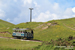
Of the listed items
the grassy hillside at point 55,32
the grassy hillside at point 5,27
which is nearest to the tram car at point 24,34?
the grassy hillside at point 55,32

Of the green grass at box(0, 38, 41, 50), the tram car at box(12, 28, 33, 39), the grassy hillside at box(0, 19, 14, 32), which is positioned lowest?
the green grass at box(0, 38, 41, 50)

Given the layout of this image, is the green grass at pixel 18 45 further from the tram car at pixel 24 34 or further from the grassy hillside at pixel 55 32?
the grassy hillside at pixel 55 32

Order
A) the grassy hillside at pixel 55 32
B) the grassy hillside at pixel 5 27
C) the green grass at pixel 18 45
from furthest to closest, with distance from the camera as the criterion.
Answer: the grassy hillside at pixel 5 27 → the grassy hillside at pixel 55 32 → the green grass at pixel 18 45

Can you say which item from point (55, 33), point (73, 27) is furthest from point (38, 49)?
point (73, 27)

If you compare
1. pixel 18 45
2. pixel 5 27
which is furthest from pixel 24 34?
pixel 5 27

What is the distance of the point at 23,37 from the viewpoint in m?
28.8

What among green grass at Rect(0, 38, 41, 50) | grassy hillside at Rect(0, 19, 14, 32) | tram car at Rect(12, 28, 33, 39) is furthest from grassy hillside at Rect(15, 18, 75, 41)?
grassy hillside at Rect(0, 19, 14, 32)

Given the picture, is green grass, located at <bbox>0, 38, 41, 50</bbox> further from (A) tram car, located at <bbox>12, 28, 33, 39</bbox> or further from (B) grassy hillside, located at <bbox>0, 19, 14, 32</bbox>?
(B) grassy hillside, located at <bbox>0, 19, 14, 32</bbox>

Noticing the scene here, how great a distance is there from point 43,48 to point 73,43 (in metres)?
3.64

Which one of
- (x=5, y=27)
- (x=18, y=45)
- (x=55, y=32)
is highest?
(x=5, y=27)

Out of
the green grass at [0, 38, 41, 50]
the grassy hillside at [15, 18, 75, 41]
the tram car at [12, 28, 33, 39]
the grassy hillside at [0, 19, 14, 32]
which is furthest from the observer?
the grassy hillside at [0, 19, 14, 32]

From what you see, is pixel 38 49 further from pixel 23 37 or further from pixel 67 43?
pixel 23 37

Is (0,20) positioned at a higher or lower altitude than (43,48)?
higher

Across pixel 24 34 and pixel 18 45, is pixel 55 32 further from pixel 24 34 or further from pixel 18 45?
pixel 18 45
